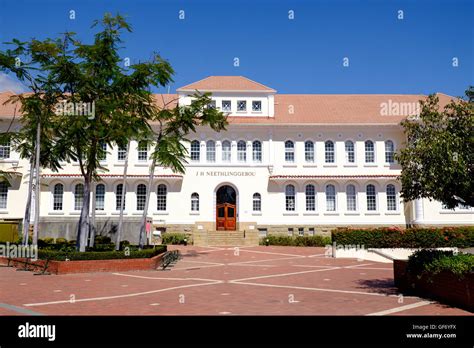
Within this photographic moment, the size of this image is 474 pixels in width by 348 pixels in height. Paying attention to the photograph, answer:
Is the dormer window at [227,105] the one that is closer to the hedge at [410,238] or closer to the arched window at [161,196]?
the arched window at [161,196]

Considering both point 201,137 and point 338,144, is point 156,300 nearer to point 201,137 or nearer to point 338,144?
point 201,137

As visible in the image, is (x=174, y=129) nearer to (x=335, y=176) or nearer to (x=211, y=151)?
(x=211, y=151)

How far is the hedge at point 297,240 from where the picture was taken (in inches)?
1342

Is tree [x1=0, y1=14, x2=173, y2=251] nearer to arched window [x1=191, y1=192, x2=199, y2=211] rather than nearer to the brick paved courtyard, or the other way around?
the brick paved courtyard

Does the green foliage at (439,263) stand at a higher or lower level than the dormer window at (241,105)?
lower

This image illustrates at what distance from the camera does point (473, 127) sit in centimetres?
1155

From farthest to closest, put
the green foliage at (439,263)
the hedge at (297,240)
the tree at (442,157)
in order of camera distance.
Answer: the hedge at (297,240), the tree at (442,157), the green foliage at (439,263)

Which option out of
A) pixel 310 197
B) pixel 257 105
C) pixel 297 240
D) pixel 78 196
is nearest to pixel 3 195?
pixel 78 196

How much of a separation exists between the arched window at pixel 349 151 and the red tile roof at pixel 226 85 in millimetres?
8007

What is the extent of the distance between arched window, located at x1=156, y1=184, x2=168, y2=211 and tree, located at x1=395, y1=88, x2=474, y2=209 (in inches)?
1055

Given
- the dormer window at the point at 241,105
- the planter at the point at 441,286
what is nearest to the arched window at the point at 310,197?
the dormer window at the point at 241,105

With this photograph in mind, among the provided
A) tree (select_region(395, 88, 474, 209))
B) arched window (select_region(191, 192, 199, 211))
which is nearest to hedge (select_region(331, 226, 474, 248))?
tree (select_region(395, 88, 474, 209))
